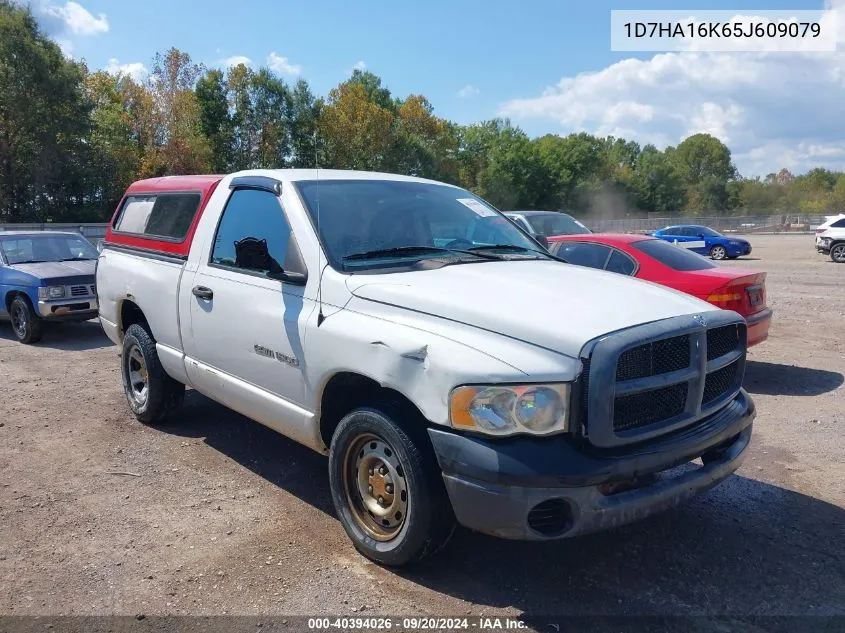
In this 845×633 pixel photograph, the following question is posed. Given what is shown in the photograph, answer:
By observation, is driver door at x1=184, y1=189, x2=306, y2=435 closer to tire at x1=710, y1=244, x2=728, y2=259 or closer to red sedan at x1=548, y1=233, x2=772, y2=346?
red sedan at x1=548, y1=233, x2=772, y2=346

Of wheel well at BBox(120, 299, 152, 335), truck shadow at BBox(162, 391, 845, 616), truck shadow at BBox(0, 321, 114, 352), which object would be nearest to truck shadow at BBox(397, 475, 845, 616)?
truck shadow at BBox(162, 391, 845, 616)

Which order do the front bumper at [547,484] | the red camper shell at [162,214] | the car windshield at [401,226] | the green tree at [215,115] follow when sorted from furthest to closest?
the green tree at [215,115], the red camper shell at [162,214], the car windshield at [401,226], the front bumper at [547,484]

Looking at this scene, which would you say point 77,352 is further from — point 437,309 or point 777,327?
point 777,327

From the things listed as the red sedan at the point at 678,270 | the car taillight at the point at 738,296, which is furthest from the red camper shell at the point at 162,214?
the car taillight at the point at 738,296

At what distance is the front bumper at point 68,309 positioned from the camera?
992 centimetres

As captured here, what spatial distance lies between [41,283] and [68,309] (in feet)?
1.67

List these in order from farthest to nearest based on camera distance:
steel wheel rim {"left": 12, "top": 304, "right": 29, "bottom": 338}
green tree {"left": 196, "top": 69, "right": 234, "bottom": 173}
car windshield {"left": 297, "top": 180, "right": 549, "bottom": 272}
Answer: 1. green tree {"left": 196, "top": 69, "right": 234, "bottom": 173}
2. steel wheel rim {"left": 12, "top": 304, "right": 29, "bottom": 338}
3. car windshield {"left": 297, "top": 180, "right": 549, "bottom": 272}

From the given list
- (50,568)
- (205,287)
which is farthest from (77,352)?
(50,568)

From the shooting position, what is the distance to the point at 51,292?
9.99 meters

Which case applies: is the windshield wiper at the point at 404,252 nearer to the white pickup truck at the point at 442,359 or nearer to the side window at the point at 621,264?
the white pickup truck at the point at 442,359

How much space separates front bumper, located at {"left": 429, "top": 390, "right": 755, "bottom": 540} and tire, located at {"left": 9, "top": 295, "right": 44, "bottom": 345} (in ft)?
29.3

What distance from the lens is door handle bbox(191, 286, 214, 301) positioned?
15.3 ft

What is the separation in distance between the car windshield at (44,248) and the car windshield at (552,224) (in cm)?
780

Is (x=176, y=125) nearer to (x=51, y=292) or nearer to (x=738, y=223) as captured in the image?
(x=51, y=292)
